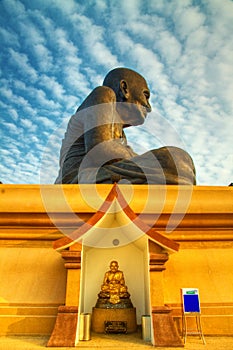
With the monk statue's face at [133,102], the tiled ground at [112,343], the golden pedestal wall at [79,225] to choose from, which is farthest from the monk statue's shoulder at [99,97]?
the tiled ground at [112,343]

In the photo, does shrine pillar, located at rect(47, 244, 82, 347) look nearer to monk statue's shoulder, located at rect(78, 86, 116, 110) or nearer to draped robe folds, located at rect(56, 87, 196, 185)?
draped robe folds, located at rect(56, 87, 196, 185)

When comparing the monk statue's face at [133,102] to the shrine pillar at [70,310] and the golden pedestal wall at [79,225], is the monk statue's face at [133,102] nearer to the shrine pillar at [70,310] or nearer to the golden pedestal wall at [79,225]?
the golden pedestal wall at [79,225]

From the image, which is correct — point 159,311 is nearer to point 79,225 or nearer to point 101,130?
point 79,225

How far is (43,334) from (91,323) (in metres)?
0.40

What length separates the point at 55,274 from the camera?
9.37ft

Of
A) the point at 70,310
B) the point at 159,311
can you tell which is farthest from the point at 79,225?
the point at 159,311

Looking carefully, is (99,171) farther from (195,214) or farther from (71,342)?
(71,342)

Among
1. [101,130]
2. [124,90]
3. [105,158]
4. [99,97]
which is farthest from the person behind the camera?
[124,90]

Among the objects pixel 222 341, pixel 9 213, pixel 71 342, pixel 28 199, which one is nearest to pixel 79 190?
pixel 28 199

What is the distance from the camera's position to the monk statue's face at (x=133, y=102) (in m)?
6.42

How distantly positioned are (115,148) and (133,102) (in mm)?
2037

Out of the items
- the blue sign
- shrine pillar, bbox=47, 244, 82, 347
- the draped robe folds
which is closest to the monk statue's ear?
the draped robe folds

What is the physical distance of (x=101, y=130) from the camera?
511 cm

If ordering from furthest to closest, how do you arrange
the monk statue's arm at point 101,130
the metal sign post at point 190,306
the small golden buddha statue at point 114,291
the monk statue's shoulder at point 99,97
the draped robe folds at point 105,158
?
the monk statue's shoulder at point 99,97 < the monk statue's arm at point 101,130 < the draped robe folds at point 105,158 < the small golden buddha statue at point 114,291 < the metal sign post at point 190,306
